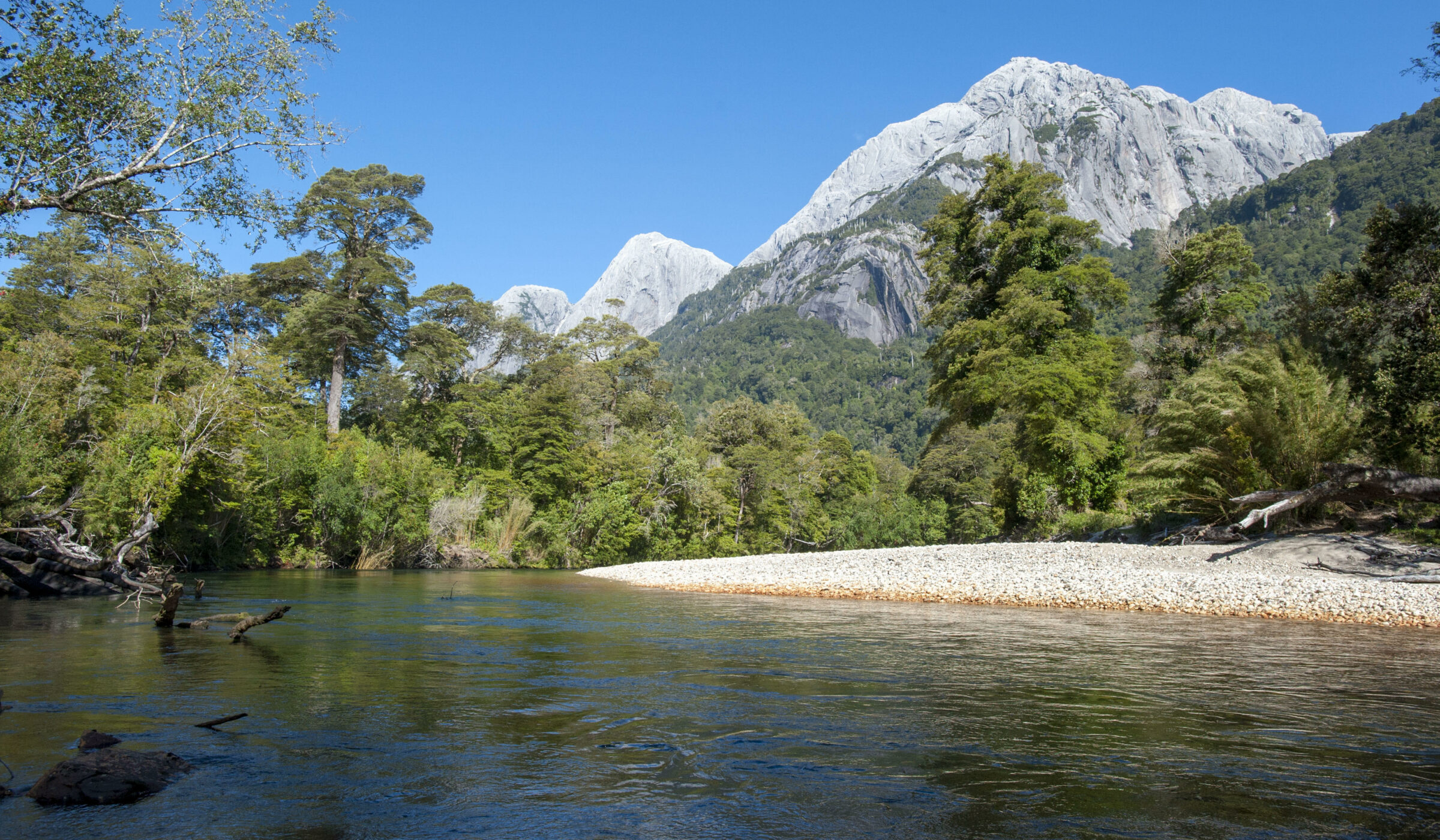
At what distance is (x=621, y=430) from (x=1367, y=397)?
38.4 m

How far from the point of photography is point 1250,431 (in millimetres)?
19297

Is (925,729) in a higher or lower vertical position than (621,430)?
lower

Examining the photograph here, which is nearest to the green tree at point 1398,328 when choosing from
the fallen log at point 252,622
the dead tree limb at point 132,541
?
the fallen log at point 252,622

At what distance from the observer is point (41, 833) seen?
3.68 meters

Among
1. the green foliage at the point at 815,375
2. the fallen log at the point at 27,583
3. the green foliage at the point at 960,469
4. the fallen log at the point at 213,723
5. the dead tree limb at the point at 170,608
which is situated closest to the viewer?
the fallen log at the point at 213,723

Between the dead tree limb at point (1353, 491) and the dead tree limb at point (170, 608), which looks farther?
the dead tree limb at point (1353, 491)

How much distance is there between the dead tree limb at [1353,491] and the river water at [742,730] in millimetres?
5515

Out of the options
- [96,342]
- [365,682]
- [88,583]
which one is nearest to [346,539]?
[96,342]

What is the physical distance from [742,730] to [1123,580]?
12.7m

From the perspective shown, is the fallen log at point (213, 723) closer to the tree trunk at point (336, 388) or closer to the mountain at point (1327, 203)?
the tree trunk at point (336, 388)

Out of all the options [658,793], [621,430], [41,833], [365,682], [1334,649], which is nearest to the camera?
[41,833]

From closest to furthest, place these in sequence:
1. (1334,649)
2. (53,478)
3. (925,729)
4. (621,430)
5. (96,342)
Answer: (925,729)
(1334,649)
(53,478)
(96,342)
(621,430)

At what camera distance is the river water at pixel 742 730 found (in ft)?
13.3

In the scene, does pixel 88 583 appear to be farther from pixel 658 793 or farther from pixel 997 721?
pixel 997 721
